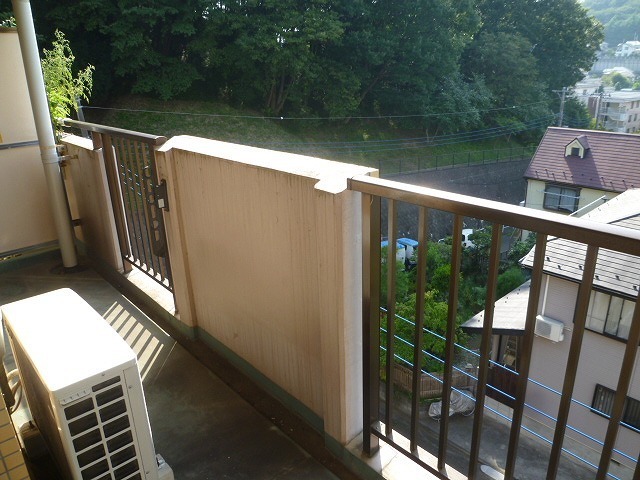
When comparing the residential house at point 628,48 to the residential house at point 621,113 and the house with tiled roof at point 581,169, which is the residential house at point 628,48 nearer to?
the residential house at point 621,113

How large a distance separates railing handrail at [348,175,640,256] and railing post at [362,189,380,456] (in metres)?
0.11

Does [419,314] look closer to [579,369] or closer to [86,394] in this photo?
[86,394]

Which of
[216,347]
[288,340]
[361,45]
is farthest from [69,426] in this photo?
[361,45]

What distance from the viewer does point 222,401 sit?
223 centimetres

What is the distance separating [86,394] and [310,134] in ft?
61.9

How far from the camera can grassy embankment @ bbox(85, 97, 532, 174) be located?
54.4ft

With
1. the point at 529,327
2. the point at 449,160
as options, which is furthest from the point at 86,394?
the point at 449,160

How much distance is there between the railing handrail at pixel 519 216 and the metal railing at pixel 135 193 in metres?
1.56

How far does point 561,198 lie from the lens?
16328 millimetres

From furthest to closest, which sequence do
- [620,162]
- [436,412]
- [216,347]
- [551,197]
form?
[551,197], [620,162], [436,412], [216,347]

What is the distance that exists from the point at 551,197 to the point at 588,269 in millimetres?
17311

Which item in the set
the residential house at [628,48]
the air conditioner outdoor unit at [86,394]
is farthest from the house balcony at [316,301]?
the residential house at [628,48]

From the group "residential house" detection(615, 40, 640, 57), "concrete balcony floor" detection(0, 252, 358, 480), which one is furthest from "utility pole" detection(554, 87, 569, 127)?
"residential house" detection(615, 40, 640, 57)

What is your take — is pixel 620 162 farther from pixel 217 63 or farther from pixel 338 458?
pixel 338 458
